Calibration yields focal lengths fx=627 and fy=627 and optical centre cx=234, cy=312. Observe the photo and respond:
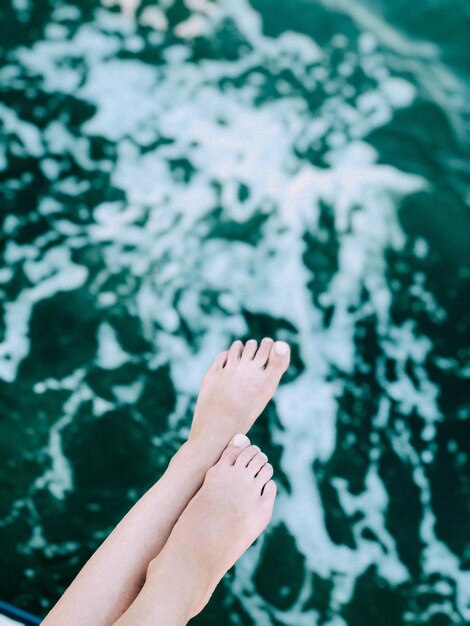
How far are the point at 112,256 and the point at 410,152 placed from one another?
1251mm

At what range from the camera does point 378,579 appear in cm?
181

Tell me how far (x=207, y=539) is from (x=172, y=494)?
16 cm

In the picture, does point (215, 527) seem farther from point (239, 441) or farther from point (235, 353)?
point (235, 353)

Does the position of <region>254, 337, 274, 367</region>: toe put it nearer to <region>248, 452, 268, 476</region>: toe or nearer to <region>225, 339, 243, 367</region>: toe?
<region>225, 339, 243, 367</region>: toe

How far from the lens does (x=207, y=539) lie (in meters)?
1.48

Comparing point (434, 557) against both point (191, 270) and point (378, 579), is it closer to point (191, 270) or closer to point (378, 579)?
point (378, 579)

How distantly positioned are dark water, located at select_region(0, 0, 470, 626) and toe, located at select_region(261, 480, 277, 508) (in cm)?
24

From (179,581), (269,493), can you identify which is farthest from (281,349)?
(179,581)

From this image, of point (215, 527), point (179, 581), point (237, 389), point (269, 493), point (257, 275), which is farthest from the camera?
point (257, 275)

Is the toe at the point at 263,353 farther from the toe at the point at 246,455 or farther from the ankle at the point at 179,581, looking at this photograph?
the ankle at the point at 179,581

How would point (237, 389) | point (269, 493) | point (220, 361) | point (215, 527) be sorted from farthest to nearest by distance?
1. point (220, 361)
2. point (237, 389)
3. point (269, 493)
4. point (215, 527)

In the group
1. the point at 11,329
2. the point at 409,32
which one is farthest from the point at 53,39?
the point at 409,32

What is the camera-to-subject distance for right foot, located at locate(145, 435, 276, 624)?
4.62 feet

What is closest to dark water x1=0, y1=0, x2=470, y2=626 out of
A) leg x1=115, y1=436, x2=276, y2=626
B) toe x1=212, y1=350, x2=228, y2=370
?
toe x1=212, y1=350, x2=228, y2=370
